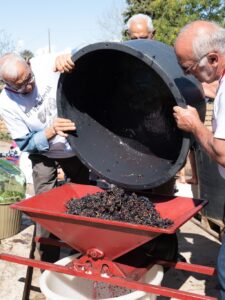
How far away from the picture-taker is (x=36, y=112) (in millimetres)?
3078

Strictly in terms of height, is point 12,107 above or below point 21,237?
above

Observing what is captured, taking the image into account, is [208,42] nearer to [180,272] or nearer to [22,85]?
[22,85]

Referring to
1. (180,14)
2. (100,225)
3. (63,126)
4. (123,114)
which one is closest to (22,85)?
(63,126)

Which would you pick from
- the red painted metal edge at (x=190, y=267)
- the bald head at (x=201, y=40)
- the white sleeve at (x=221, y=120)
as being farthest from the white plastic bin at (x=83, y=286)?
the bald head at (x=201, y=40)

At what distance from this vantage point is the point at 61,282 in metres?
2.68

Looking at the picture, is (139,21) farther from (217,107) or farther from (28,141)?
(217,107)

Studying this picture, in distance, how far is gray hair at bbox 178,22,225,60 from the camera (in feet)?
6.65

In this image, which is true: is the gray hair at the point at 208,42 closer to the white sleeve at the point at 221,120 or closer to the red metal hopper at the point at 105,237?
the white sleeve at the point at 221,120

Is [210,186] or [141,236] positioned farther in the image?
[210,186]

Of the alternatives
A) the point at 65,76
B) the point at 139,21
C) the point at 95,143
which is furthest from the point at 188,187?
the point at 65,76

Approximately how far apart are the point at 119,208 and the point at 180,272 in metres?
1.46

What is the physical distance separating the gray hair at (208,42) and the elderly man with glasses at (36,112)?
1033 mm

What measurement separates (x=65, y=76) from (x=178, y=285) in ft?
6.07

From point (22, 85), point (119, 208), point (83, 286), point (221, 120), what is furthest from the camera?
point (22, 85)
